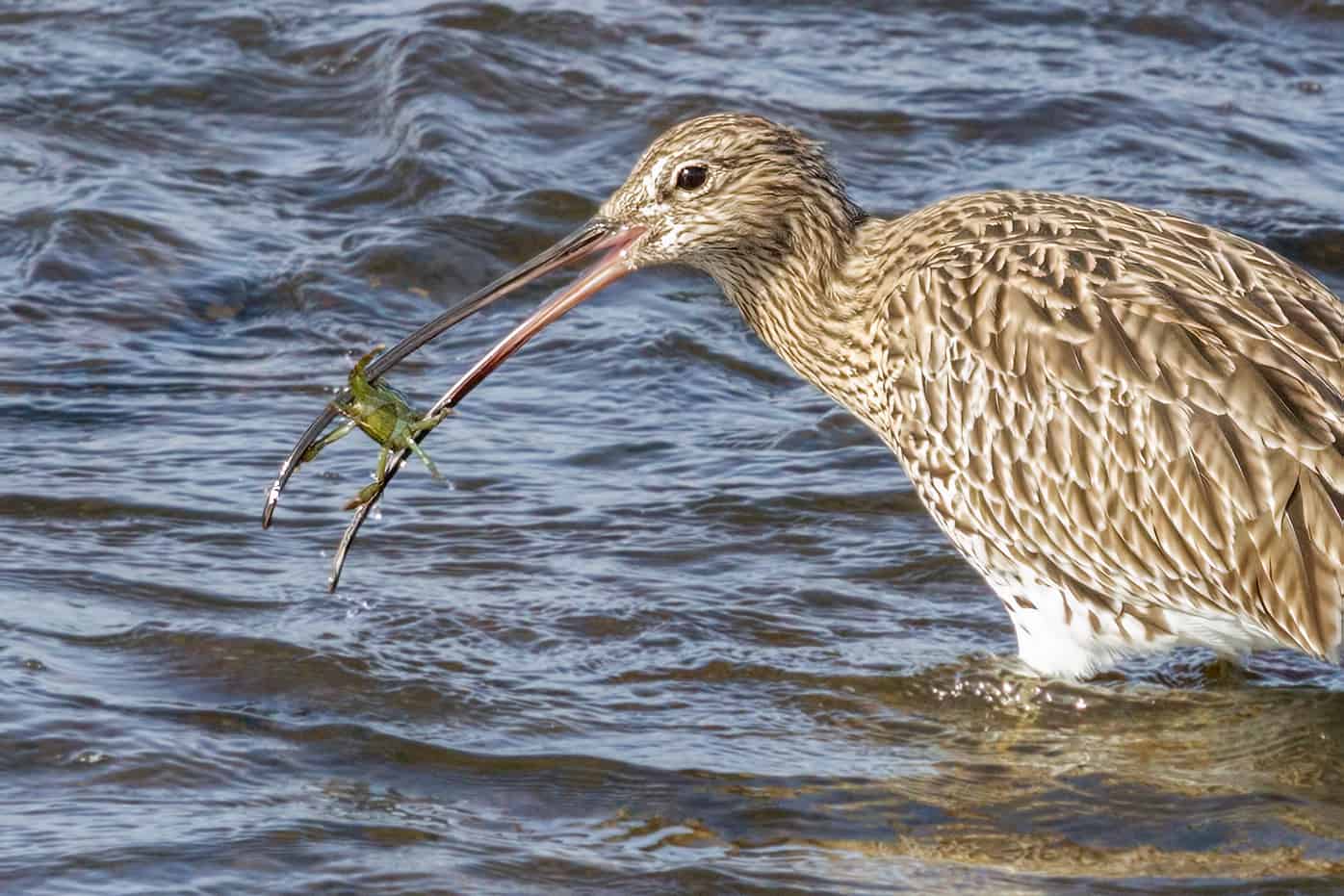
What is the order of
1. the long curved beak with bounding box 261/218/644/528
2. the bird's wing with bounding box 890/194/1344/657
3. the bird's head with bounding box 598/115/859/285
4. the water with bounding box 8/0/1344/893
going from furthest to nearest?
the bird's head with bounding box 598/115/859/285
the long curved beak with bounding box 261/218/644/528
the bird's wing with bounding box 890/194/1344/657
the water with bounding box 8/0/1344/893

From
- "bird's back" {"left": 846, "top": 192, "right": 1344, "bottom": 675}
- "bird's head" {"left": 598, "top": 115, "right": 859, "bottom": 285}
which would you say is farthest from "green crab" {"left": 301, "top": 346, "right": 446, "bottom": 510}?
"bird's back" {"left": 846, "top": 192, "right": 1344, "bottom": 675}

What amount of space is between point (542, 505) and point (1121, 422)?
8.35 feet

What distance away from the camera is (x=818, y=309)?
8.72 metres

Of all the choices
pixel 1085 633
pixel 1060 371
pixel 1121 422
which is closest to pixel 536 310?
pixel 1060 371

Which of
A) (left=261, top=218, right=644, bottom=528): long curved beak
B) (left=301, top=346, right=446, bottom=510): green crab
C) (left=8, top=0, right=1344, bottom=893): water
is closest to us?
(left=8, top=0, right=1344, bottom=893): water

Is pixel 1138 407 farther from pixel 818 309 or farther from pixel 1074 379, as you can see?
pixel 818 309

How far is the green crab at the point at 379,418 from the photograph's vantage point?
7.96 m

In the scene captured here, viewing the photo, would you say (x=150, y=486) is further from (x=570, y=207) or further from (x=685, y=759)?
(x=570, y=207)

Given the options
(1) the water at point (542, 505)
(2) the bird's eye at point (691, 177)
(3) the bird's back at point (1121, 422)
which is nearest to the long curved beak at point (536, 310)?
(2) the bird's eye at point (691, 177)

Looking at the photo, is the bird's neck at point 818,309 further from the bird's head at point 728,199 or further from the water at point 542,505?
the water at point 542,505

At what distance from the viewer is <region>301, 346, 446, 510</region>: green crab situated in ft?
26.1

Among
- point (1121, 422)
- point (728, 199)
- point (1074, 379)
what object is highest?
point (728, 199)

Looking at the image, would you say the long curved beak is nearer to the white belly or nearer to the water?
the water

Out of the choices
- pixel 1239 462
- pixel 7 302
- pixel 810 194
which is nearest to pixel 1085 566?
pixel 1239 462
